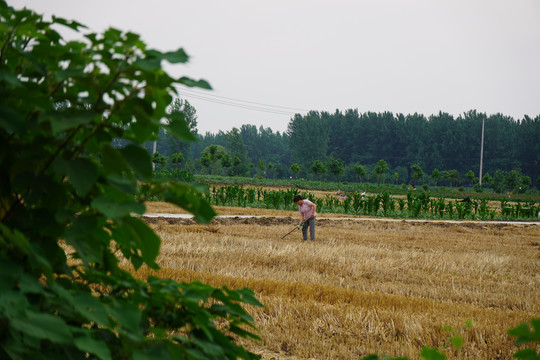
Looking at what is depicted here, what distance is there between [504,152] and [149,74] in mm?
113014

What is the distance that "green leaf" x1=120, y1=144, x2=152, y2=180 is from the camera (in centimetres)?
100

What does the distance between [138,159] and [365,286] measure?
18.0ft

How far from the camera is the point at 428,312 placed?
4.54 metres

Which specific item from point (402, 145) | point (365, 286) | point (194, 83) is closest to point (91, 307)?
point (194, 83)

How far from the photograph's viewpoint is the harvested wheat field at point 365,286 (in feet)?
12.0

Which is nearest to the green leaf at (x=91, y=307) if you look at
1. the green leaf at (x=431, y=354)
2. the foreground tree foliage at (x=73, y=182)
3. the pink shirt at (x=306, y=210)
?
the foreground tree foliage at (x=73, y=182)

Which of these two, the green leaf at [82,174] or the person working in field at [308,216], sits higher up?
the green leaf at [82,174]

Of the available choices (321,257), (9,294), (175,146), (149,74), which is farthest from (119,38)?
(175,146)

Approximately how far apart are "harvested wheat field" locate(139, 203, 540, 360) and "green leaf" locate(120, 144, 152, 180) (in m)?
1.06

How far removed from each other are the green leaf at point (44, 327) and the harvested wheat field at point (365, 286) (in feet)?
3.74

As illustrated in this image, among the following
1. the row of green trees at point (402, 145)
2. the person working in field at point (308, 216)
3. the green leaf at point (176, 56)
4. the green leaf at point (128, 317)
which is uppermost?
the row of green trees at point (402, 145)

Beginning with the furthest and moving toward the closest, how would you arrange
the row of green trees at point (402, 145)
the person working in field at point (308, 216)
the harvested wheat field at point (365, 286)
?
1. the row of green trees at point (402, 145)
2. the person working in field at point (308, 216)
3. the harvested wheat field at point (365, 286)

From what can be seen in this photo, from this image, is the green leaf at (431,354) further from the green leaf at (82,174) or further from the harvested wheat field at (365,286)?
the green leaf at (82,174)

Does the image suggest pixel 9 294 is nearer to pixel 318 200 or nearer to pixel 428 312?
pixel 428 312
